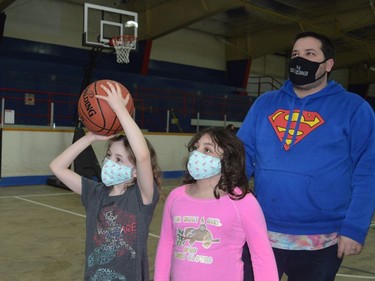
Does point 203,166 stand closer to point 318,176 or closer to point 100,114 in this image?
point 318,176

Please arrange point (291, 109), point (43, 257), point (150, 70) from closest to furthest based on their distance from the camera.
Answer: point (291, 109)
point (43, 257)
point (150, 70)

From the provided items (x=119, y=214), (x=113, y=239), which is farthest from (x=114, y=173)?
(x=113, y=239)

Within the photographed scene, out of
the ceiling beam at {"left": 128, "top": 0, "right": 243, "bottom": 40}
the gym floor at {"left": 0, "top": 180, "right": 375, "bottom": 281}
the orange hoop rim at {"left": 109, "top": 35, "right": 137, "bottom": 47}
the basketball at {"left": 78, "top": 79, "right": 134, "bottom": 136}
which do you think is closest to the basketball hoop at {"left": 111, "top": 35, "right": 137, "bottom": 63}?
the orange hoop rim at {"left": 109, "top": 35, "right": 137, "bottom": 47}

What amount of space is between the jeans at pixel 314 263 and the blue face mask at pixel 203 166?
0.51 meters

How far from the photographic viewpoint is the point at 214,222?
1.92m

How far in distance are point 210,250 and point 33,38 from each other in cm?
1444

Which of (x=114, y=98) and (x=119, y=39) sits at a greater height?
(x=119, y=39)

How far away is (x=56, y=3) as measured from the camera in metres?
15.5

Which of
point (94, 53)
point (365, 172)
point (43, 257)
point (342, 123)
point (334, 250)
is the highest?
point (94, 53)

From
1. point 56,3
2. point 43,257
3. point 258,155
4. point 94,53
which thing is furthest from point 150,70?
point 258,155

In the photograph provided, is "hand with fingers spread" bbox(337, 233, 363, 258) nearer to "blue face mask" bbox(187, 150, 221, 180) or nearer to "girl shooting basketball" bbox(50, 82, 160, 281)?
"blue face mask" bbox(187, 150, 221, 180)

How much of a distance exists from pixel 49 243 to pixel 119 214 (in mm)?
3400

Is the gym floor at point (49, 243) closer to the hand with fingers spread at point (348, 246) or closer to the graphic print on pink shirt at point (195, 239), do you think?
the graphic print on pink shirt at point (195, 239)

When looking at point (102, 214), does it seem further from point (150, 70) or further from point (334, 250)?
point (150, 70)
